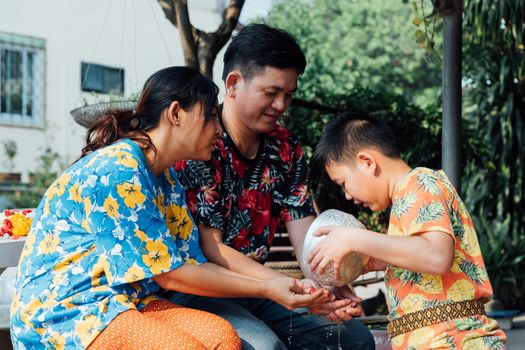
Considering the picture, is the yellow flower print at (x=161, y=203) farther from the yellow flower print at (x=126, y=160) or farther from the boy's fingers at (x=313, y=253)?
the boy's fingers at (x=313, y=253)

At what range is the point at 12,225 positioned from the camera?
9.86 feet

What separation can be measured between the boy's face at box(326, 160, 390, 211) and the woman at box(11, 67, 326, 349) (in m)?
0.38

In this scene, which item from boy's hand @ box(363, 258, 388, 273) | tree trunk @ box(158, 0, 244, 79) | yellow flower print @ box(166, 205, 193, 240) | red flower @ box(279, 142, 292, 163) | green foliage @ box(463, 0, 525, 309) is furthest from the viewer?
green foliage @ box(463, 0, 525, 309)

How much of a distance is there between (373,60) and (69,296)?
2290 cm

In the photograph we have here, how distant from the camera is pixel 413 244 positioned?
2.32m

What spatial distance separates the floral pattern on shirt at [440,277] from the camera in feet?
7.86

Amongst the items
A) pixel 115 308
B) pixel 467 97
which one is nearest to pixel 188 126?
pixel 115 308

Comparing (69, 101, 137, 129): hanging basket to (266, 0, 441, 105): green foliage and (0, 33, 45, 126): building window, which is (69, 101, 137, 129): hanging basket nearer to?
(0, 33, 45, 126): building window

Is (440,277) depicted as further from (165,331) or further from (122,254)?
(122,254)

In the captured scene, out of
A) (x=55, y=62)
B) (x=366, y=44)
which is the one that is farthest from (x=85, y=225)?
(x=366, y=44)

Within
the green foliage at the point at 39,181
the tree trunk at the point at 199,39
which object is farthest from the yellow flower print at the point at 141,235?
the green foliage at the point at 39,181

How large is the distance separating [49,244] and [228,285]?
56 centimetres

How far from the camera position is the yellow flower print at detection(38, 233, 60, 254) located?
2.29 m

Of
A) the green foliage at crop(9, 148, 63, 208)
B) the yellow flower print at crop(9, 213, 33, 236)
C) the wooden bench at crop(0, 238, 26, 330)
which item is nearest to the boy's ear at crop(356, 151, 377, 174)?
the wooden bench at crop(0, 238, 26, 330)
